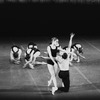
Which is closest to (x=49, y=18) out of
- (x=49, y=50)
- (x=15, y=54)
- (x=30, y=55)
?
(x=15, y=54)

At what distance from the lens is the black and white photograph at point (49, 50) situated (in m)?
9.11

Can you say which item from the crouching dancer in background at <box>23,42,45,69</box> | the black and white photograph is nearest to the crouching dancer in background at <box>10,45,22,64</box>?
the black and white photograph

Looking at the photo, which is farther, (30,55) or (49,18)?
(49,18)

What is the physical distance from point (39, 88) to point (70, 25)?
34.9 feet

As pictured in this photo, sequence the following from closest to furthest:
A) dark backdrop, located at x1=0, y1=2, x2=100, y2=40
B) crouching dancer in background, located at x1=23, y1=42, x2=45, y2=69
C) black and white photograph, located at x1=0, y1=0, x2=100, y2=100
A: 1. black and white photograph, located at x1=0, y1=0, x2=100, y2=100
2. crouching dancer in background, located at x1=23, y1=42, x2=45, y2=69
3. dark backdrop, located at x1=0, y1=2, x2=100, y2=40

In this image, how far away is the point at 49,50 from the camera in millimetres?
9203

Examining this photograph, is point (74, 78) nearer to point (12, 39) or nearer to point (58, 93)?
point (58, 93)

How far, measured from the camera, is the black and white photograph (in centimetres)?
911

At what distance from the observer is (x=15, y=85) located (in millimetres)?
9789

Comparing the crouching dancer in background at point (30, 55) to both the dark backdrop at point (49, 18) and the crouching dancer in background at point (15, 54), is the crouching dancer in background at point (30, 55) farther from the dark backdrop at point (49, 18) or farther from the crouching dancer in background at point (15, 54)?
the dark backdrop at point (49, 18)

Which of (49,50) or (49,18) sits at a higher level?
(49,18)

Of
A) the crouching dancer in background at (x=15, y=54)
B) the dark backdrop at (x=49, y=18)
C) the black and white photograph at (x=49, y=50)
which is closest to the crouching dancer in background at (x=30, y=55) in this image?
the black and white photograph at (x=49, y=50)

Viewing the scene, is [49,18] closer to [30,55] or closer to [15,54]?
[15,54]

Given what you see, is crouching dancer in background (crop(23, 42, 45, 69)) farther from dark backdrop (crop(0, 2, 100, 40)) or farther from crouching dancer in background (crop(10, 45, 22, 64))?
dark backdrop (crop(0, 2, 100, 40))
